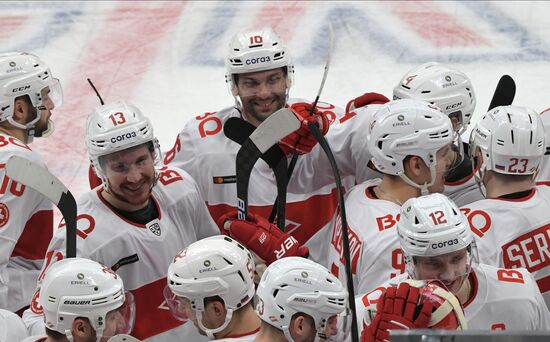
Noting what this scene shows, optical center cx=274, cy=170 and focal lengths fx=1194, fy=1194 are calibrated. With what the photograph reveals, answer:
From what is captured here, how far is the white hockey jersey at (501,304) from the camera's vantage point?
3801 mm

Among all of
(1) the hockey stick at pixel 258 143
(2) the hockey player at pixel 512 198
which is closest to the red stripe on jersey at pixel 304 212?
(1) the hockey stick at pixel 258 143

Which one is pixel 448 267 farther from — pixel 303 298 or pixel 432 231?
pixel 303 298

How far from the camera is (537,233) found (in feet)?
13.9

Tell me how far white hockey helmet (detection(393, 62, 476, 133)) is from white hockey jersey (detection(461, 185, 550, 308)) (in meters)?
0.73

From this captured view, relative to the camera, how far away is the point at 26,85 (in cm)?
512

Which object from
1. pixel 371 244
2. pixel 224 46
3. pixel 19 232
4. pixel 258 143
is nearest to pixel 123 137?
pixel 258 143

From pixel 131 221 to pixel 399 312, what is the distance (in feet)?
4.92

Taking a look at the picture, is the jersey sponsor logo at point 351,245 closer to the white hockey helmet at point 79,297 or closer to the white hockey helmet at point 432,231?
the white hockey helmet at point 432,231

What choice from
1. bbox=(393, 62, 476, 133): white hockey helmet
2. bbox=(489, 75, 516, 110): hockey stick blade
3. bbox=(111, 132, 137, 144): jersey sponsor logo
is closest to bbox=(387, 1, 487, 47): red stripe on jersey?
bbox=(489, 75, 516, 110): hockey stick blade

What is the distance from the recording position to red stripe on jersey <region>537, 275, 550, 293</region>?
14.1 feet

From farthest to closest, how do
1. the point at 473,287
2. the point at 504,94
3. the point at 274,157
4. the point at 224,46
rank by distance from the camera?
the point at 224,46, the point at 504,94, the point at 274,157, the point at 473,287

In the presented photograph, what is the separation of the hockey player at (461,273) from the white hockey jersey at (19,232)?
5.24ft

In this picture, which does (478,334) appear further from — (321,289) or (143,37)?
(143,37)

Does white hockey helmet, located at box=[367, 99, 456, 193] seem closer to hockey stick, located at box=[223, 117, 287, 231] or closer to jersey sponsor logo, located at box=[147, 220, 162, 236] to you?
hockey stick, located at box=[223, 117, 287, 231]
